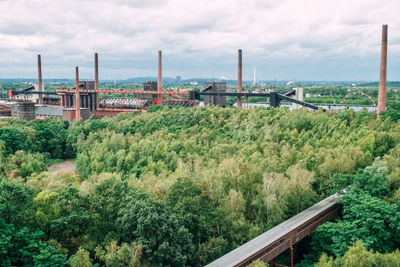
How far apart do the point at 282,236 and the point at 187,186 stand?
6.61 m

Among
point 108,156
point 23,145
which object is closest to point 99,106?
point 23,145

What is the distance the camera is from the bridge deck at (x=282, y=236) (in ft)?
73.7

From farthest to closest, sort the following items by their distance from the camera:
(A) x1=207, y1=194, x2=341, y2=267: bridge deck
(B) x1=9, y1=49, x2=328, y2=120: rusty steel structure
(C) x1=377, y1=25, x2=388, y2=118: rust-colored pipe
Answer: (B) x1=9, y1=49, x2=328, y2=120: rusty steel structure, (C) x1=377, y1=25, x2=388, y2=118: rust-colored pipe, (A) x1=207, y1=194, x2=341, y2=267: bridge deck

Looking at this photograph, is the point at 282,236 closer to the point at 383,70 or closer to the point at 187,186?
the point at 187,186

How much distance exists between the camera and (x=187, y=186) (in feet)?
85.4

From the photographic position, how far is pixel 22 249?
21.3 m

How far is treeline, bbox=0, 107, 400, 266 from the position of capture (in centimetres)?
2180

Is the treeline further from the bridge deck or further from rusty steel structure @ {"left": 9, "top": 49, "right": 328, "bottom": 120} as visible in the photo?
rusty steel structure @ {"left": 9, "top": 49, "right": 328, "bottom": 120}

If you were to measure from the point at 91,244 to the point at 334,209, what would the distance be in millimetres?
17160

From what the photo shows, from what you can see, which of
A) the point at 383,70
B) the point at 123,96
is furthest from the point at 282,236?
the point at 123,96

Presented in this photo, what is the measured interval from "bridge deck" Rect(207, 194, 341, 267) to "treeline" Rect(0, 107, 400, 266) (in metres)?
1.00

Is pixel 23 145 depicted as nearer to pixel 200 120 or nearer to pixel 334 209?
pixel 200 120

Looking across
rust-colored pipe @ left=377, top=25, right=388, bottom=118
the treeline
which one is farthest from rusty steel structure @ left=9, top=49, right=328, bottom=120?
rust-colored pipe @ left=377, top=25, right=388, bottom=118

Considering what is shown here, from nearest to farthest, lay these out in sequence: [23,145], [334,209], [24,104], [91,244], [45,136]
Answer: [91,244] → [334,209] → [23,145] → [45,136] → [24,104]
